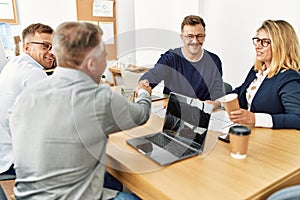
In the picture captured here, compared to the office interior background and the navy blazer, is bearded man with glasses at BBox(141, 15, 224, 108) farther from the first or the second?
the office interior background

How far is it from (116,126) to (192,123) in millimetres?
386

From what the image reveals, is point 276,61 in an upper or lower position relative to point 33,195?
upper

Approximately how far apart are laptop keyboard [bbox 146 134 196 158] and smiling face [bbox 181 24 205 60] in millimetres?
884

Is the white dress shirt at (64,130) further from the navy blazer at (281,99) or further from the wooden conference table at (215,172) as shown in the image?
the navy blazer at (281,99)

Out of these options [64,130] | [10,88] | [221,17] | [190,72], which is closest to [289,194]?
[64,130]

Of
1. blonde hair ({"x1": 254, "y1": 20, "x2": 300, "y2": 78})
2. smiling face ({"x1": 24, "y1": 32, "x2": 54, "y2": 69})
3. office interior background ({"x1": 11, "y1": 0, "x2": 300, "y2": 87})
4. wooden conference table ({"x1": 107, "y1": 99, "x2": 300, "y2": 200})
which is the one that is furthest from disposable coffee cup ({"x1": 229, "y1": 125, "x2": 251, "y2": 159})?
office interior background ({"x1": 11, "y1": 0, "x2": 300, "y2": 87})

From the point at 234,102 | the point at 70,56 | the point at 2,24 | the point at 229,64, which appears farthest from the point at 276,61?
the point at 2,24

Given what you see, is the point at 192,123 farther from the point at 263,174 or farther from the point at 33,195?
the point at 33,195

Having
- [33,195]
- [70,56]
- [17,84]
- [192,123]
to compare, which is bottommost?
[33,195]

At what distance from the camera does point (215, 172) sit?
104 cm

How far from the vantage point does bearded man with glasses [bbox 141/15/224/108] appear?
2033 millimetres

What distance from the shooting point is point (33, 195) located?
3.33 feet

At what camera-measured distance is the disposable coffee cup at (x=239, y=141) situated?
1.12m

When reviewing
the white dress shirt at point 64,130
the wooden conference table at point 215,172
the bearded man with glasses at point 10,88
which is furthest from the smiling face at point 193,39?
the white dress shirt at point 64,130
